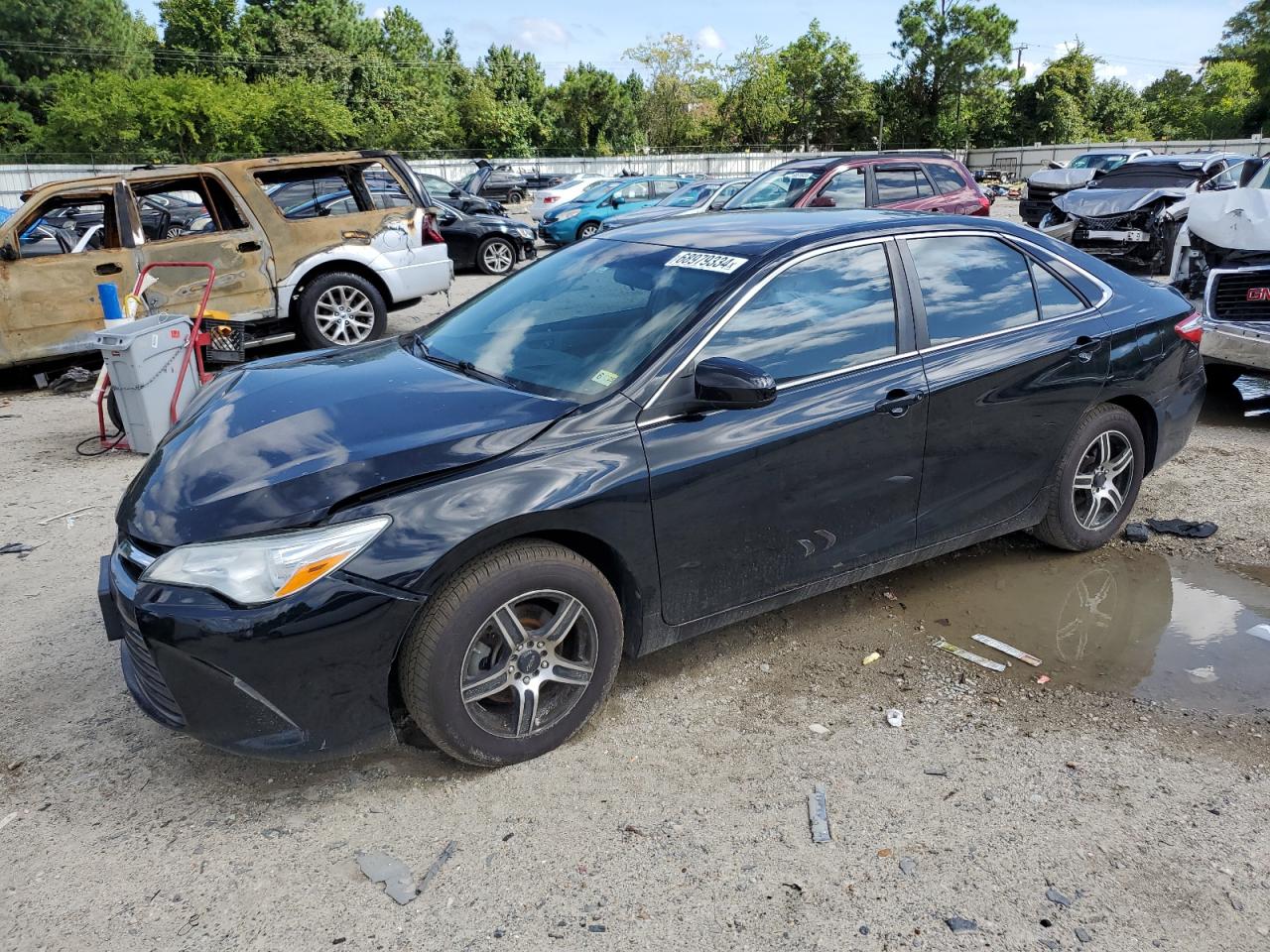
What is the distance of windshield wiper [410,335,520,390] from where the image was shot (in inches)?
136

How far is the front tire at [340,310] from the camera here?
9.10 meters

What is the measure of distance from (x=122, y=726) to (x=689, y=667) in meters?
2.08

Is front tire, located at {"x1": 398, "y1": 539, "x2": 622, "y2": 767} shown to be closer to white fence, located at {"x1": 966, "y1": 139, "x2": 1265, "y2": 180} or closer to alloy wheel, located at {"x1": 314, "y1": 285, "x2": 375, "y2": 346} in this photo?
alloy wheel, located at {"x1": 314, "y1": 285, "x2": 375, "y2": 346}

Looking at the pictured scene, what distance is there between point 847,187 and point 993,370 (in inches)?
328

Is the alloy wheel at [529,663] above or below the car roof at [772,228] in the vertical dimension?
below

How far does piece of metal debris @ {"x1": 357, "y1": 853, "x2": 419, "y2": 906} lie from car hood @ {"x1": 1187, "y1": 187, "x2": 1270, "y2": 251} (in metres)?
7.30

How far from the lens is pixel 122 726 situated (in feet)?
11.1

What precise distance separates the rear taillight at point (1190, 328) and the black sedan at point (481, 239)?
12236mm

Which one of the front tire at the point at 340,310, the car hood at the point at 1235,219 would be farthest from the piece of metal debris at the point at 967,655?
the front tire at the point at 340,310

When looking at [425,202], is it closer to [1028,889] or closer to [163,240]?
[163,240]

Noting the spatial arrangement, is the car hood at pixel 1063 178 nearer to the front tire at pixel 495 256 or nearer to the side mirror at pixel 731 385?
the front tire at pixel 495 256

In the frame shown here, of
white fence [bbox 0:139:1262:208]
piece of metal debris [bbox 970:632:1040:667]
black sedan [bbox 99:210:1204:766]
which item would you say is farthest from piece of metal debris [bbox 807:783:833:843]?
white fence [bbox 0:139:1262:208]

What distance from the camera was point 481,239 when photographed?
50.5 ft

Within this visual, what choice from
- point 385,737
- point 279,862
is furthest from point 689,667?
point 279,862
